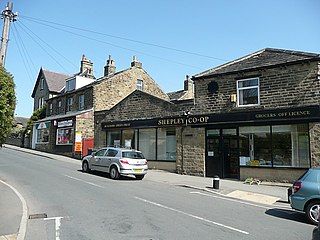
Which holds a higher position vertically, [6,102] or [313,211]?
[6,102]

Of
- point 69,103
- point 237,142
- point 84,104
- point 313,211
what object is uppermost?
point 69,103

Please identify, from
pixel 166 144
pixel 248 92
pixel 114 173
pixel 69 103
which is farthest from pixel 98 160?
pixel 69 103

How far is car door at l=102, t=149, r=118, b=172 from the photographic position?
1574 cm

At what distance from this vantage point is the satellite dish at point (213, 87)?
57.9 ft

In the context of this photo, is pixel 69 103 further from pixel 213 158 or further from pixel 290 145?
pixel 290 145

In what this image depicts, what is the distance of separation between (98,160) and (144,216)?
9386 millimetres

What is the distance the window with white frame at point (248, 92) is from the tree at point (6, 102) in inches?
465

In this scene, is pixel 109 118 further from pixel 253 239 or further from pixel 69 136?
pixel 253 239

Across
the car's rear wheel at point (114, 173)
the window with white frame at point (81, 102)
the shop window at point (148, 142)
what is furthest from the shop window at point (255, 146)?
the window with white frame at point (81, 102)

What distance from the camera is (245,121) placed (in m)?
16.1

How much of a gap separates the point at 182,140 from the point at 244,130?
4.08 meters

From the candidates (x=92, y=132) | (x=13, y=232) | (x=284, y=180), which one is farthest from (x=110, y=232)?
(x=92, y=132)

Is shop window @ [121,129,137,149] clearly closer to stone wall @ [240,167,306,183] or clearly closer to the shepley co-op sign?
the shepley co-op sign

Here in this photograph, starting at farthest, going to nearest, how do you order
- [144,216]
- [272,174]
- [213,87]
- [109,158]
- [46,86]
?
[46,86]
[213,87]
[109,158]
[272,174]
[144,216]
